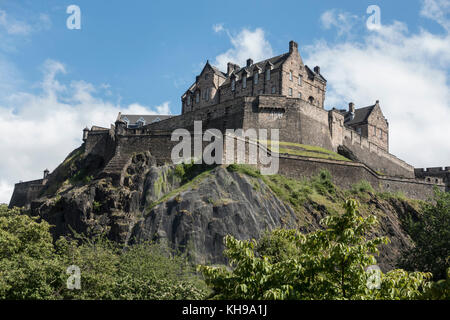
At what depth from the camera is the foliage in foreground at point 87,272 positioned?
2152 centimetres

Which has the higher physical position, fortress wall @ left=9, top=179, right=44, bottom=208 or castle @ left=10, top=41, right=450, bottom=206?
castle @ left=10, top=41, right=450, bottom=206

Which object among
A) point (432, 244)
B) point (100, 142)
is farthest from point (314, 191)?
point (100, 142)

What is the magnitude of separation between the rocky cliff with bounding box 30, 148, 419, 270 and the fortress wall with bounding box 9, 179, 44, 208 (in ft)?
67.7

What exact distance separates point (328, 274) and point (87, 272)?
14856 mm

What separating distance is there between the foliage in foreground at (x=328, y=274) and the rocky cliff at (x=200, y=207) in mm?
18961

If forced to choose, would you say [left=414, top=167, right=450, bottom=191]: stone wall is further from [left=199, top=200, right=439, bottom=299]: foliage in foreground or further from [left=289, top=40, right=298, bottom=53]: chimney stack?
[left=199, top=200, right=439, bottom=299]: foliage in foreground

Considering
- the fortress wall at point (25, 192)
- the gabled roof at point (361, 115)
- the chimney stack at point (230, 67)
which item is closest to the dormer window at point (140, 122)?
the chimney stack at point (230, 67)

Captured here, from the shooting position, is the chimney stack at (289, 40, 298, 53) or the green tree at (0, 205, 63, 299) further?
the chimney stack at (289, 40, 298, 53)

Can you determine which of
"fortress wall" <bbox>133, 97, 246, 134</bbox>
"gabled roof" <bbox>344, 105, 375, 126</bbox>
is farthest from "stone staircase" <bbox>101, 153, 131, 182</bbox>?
"gabled roof" <bbox>344, 105, 375, 126</bbox>

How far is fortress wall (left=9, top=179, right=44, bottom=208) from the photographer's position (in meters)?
65.4

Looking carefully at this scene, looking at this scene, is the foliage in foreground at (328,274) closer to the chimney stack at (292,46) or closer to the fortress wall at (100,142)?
the fortress wall at (100,142)

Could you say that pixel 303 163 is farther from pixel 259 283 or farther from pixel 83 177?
pixel 259 283

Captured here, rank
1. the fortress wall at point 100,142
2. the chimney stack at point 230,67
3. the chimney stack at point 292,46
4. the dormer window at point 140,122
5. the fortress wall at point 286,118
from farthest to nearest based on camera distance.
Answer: the dormer window at point 140,122
the chimney stack at point 230,67
the chimney stack at point 292,46
the fortress wall at point 100,142
the fortress wall at point 286,118

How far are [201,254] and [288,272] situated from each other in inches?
785
